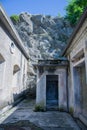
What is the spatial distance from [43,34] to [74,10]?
5.48 m

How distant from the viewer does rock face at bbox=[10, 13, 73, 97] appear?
1734cm

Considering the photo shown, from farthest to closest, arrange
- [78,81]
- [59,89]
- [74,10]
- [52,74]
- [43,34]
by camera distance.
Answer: [74,10]
[43,34]
[52,74]
[59,89]
[78,81]

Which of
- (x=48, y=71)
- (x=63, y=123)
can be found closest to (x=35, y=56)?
(x=48, y=71)

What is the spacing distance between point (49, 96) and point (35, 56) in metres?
7.19

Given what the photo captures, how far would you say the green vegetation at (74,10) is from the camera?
18350mm

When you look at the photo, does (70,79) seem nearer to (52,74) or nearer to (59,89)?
(59,89)

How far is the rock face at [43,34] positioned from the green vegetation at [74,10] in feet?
2.78

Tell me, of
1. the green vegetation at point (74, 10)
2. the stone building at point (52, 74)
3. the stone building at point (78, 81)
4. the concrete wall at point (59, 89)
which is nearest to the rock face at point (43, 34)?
the green vegetation at point (74, 10)

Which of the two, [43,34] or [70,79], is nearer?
[70,79]

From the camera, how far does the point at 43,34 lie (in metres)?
18.7

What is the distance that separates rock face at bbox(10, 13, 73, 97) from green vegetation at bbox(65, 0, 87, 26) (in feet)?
2.78

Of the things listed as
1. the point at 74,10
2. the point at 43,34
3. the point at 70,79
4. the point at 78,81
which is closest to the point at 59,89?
the point at 70,79

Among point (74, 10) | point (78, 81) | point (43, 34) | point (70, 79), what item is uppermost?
point (74, 10)

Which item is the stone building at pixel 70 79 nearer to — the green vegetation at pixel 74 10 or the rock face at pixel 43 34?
the rock face at pixel 43 34
